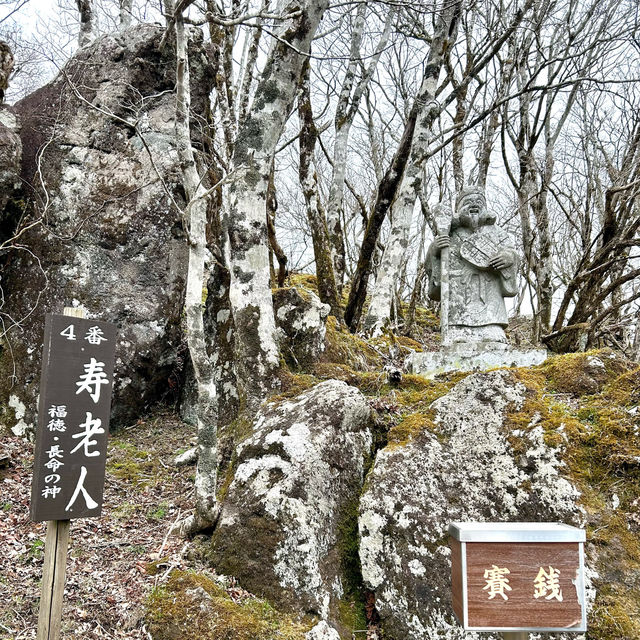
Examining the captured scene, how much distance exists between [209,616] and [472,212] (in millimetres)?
5623

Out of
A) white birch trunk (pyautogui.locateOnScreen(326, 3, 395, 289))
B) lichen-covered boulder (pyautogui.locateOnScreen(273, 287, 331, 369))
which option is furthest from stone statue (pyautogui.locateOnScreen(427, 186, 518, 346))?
white birch trunk (pyautogui.locateOnScreen(326, 3, 395, 289))

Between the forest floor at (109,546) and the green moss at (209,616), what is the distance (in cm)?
14

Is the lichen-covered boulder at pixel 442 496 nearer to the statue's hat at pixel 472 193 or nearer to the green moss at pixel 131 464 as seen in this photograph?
the statue's hat at pixel 472 193

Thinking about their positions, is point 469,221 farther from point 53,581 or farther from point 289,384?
point 53,581

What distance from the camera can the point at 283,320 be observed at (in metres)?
6.39

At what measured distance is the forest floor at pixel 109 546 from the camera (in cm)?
366

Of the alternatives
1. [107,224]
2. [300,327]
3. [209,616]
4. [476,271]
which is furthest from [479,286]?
[107,224]

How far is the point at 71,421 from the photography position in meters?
3.23

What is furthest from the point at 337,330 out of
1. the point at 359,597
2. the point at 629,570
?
the point at 629,570

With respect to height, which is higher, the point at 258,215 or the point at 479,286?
the point at 258,215

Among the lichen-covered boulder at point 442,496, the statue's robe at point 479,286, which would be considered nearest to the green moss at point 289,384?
the lichen-covered boulder at point 442,496

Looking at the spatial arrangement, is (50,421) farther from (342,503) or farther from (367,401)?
(367,401)

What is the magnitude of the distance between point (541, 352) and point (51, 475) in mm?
5325

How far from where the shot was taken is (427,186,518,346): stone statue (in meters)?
6.45
